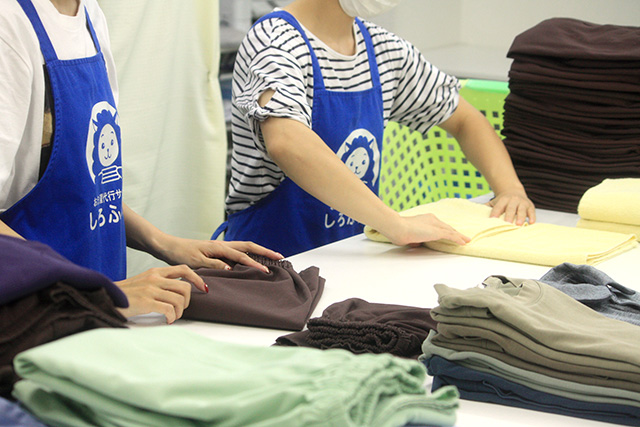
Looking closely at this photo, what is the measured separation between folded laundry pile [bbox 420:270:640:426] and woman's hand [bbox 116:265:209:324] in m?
0.31

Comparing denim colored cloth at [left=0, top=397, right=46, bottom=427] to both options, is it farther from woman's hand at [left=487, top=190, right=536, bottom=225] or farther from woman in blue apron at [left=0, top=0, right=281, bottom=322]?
woman's hand at [left=487, top=190, right=536, bottom=225]

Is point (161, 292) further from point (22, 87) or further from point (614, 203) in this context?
point (614, 203)

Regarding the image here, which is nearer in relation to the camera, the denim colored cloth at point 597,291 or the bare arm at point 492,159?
the denim colored cloth at point 597,291

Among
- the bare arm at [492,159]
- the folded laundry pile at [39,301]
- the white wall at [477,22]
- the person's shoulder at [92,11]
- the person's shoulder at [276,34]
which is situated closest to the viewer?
the folded laundry pile at [39,301]

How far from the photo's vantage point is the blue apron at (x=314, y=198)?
1.52 meters

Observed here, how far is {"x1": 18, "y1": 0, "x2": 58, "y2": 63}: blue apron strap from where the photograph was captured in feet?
3.28

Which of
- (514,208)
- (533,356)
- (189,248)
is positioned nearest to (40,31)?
(189,248)

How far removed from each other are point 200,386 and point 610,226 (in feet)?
3.82

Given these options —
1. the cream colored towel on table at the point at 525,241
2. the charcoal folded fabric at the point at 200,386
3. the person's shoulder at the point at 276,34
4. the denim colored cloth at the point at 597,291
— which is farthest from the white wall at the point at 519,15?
the charcoal folded fabric at the point at 200,386

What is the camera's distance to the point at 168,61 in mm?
2137

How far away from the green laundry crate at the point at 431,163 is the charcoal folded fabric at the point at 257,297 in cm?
97

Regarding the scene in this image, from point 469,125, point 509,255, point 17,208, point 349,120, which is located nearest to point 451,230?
point 509,255

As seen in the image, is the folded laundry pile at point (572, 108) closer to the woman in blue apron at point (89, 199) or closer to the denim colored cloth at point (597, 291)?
the denim colored cloth at point (597, 291)

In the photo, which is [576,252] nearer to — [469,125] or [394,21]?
[469,125]
